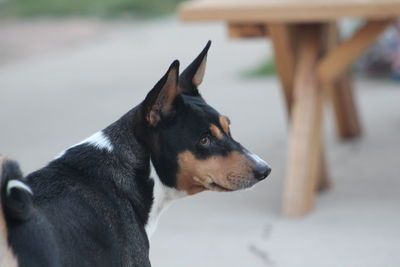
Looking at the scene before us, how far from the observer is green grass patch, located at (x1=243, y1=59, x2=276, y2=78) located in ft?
33.5

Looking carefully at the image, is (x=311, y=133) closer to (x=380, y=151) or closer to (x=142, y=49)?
(x=380, y=151)

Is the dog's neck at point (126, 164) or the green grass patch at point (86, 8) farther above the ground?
the dog's neck at point (126, 164)

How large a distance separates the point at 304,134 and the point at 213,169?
2260 millimetres

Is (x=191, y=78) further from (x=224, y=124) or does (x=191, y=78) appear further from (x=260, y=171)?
(x=260, y=171)

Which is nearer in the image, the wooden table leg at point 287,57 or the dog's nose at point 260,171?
the dog's nose at point 260,171

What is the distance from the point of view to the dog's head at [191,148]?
3.45 meters

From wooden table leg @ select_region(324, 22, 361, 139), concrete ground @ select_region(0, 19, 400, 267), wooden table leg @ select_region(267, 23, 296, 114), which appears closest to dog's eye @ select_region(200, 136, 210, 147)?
concrete ground @ select_region(0, 19, 400, 267)

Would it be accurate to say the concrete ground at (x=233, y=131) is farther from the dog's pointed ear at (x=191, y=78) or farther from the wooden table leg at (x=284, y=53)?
the dog's pointed ear at (x=191, y=78)

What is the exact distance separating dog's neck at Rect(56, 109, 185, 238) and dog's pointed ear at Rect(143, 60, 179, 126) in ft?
0.30

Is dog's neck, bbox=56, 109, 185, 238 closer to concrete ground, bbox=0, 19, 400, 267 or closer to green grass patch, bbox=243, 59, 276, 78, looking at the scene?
concrete ground, bbox=0, 19, 400, 267

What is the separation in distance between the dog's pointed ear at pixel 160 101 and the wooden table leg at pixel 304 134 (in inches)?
89.1

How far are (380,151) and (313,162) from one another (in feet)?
4.47

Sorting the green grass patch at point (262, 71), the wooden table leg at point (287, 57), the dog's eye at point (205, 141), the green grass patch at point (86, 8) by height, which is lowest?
the green grass patch at point (86, 8)

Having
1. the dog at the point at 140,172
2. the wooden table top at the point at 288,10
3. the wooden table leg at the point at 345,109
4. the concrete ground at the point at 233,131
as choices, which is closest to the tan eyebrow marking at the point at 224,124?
the dog at the point at 140,172
